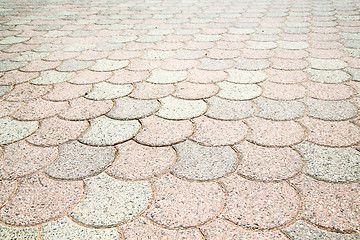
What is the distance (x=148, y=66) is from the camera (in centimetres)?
287

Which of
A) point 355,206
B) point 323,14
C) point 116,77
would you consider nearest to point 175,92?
point 116,77

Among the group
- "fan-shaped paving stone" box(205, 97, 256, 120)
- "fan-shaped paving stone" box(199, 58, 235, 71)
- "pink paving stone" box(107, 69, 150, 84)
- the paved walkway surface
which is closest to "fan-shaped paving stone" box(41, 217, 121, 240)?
the paved walkway surface

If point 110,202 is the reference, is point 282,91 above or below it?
above

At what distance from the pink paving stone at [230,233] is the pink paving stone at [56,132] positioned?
106cm

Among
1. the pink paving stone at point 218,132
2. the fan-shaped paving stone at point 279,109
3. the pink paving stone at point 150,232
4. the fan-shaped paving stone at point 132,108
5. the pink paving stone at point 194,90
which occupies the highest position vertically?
the pink paving stone at point 194,90

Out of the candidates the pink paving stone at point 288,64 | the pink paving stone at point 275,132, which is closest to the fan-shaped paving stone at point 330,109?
the pink paving stone at point 275,132

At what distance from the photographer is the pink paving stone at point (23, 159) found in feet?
5.19

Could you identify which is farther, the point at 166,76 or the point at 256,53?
the point at 256,53

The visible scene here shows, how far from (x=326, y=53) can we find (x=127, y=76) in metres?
2.09

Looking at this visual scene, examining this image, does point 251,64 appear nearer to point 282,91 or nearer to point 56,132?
point 282,91

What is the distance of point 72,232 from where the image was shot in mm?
1249

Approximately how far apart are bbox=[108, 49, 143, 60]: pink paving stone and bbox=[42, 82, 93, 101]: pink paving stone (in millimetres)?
711

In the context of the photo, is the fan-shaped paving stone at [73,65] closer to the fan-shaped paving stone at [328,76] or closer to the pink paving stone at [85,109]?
the pink paving stone at [85,109]

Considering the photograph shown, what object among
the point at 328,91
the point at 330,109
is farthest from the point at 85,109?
the point at 328,91
